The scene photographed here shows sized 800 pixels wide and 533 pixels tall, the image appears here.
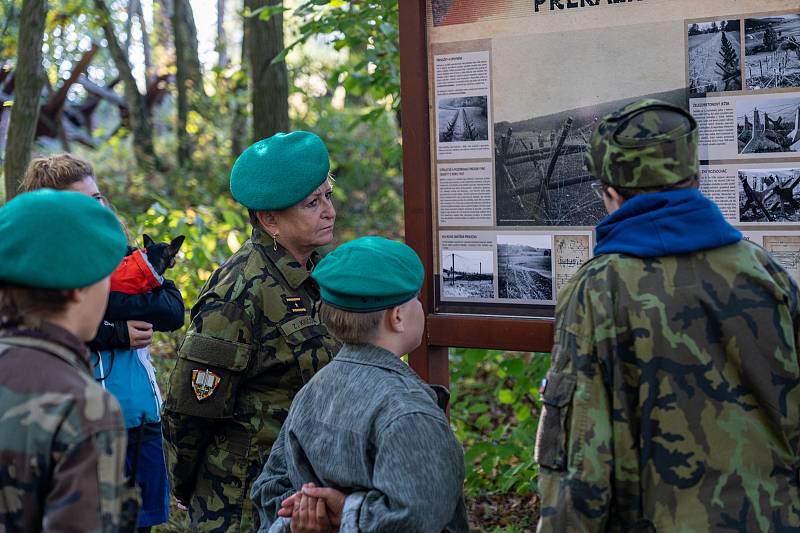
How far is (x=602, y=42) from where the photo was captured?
3.19 m

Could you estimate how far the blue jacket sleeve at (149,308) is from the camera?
10.6 ft

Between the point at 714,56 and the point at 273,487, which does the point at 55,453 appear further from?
the point at 714,56

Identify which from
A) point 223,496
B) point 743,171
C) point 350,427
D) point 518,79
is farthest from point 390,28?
point 350,427

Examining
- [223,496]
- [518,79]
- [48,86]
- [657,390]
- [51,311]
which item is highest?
[48,86]

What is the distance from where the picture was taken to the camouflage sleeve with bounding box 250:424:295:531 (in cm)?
250

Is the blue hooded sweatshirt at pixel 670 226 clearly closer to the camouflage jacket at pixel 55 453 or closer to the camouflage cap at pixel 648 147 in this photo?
the camouflage cap at pixel 648 147

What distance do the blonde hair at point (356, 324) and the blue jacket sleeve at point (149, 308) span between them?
109 cm

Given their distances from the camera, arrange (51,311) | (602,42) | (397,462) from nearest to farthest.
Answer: (51,311)
(397,462)
(602,42)

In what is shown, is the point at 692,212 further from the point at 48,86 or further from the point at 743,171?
the point at 48,86

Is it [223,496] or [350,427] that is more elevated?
[350,427]

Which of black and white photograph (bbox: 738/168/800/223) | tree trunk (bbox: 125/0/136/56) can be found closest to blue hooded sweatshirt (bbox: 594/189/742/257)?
black and white photograph (bbox: 738/168/800/223)

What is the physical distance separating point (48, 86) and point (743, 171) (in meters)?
12.4

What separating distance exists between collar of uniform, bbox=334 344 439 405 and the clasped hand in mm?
344

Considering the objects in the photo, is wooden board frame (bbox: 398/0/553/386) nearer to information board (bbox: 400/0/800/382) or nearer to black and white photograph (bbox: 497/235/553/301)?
information board (bbox: 400/0/800/382)
